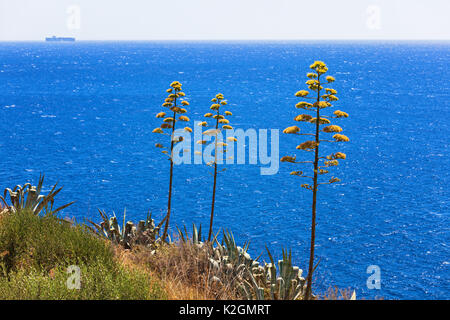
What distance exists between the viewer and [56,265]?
10562mm

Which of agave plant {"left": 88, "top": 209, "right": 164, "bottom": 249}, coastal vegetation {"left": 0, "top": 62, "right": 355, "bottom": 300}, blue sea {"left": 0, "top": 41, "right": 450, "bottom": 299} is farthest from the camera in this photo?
blue sea {"left": 0, "top": 41, "right": 450, "bottom": 299}

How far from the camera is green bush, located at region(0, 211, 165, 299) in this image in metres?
9.06

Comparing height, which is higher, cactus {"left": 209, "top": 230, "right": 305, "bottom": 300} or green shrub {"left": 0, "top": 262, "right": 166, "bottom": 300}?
green shrub {"left": 0, "top": 262, "right": 166, "bottom": 300}

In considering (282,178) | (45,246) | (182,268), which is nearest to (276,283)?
(182,268)

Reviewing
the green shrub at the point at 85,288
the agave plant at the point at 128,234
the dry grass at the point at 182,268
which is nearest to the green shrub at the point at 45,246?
the dry grass at the point at 182,268

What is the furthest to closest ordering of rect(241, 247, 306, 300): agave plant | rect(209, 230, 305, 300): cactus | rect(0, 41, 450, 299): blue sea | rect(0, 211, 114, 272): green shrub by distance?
1. rect(0, 41, 450, 299): blue sea
2. rect(0, 211, 114, 272): green shrub
3. rect(209, 230, 305, 300): cactus
4. rect(241, 247, 306, 300): agave plant

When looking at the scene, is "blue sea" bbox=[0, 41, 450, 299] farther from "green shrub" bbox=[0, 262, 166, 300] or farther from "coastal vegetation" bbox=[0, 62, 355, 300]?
"green shrub" bbox=[0, 262, 166, 300]

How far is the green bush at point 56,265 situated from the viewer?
906cm

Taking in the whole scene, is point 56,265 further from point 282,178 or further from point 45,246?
point 282,178

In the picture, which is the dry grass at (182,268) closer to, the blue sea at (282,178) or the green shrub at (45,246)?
the green shrub at (45,246)

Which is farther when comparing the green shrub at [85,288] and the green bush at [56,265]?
the green bush at [56,265]

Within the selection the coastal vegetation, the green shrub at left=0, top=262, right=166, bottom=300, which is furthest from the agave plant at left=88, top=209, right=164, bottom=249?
the green shrub at left=0, top=262, right=166, bottom=300

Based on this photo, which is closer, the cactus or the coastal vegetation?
the coastal vegetation

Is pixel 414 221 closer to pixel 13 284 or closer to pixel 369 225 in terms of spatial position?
pixel 369 225
